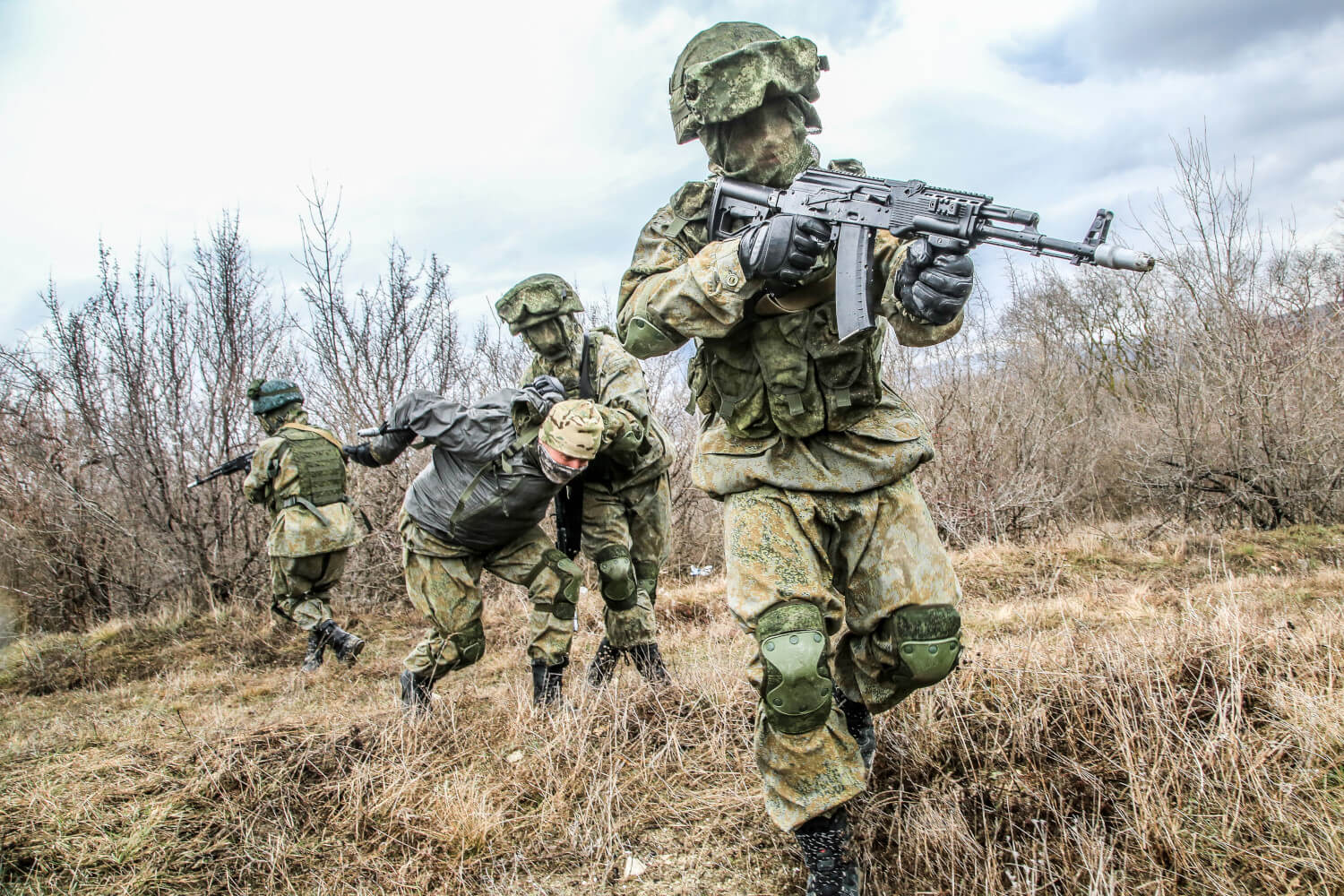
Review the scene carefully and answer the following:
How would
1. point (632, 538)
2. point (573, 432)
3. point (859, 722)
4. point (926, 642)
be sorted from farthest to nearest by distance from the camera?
point (632, 538) → point (573, 432) → point (859, 722) → point (926, 642)

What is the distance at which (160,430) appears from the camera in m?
8.63

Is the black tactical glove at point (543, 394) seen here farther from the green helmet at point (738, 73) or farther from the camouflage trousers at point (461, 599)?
the green helmet at point (738, 73)

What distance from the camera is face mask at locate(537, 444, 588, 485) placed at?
3.56 meters

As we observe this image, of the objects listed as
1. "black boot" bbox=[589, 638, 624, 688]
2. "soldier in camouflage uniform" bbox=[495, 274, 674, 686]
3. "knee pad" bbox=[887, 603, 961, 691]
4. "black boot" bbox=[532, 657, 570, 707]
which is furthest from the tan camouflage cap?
"knee pad" bbox=[887, 603, 961, 691]

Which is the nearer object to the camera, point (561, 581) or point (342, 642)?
point (561, 581)

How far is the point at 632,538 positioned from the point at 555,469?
1.36 m

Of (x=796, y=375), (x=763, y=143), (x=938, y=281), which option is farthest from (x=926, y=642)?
(x=763, y=143)

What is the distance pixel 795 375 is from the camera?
7.75 ft

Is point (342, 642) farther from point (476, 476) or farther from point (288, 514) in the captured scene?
point (476, 476)

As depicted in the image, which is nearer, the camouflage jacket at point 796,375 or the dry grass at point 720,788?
the dry grass at point 720,788

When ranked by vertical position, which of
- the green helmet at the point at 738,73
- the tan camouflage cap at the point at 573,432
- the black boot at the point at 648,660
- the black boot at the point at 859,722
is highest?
the green helmet at the point at 738,73

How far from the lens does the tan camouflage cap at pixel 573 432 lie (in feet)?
11.5

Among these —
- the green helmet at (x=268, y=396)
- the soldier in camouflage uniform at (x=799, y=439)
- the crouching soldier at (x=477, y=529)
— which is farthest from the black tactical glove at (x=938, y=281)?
the green helmet at (x=268, y=396)

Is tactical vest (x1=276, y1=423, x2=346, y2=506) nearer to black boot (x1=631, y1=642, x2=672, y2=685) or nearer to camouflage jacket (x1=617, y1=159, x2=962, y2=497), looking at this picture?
black boot (x1=631, y1=642, x2=672, y2=685)
